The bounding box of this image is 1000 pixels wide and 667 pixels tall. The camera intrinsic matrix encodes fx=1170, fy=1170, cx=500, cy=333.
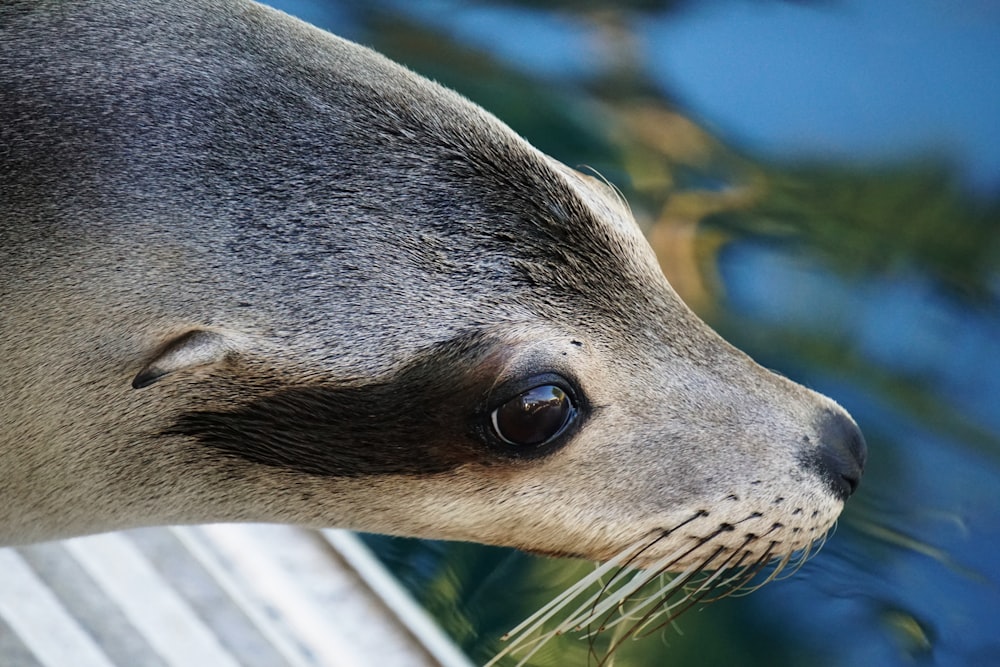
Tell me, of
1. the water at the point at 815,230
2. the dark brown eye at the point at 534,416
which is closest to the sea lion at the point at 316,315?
the dark brown eye at the point at 534,416

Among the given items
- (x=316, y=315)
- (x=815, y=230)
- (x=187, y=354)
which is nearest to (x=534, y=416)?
(x=316, y=315)

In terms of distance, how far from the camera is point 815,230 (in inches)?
131

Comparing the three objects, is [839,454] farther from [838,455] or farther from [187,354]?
[187,354]

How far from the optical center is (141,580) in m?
2.23

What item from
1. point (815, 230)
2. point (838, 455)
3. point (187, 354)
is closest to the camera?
point (187, 354)

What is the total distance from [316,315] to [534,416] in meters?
0.27

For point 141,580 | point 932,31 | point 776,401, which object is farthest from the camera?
point 932,31

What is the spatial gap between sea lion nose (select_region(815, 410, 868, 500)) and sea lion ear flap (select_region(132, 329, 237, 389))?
0.76 meters

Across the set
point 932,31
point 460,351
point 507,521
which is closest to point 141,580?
point 507,521

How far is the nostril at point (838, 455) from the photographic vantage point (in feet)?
4.93

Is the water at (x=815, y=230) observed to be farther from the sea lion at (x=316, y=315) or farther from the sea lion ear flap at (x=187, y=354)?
the sea lion ear flap at (x=187, y=354)

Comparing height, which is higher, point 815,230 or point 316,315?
point 316,315

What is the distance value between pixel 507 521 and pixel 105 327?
54cm

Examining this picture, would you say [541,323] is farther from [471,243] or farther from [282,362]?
[282,362]
